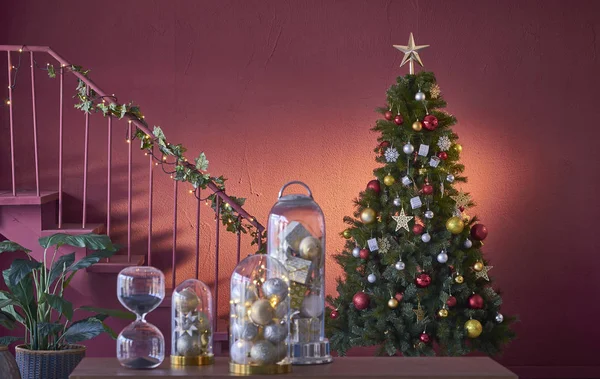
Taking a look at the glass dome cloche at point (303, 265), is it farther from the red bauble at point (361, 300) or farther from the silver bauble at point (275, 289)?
the red bauble at point (361, 300)

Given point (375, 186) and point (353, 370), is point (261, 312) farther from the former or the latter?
point (375, 186)

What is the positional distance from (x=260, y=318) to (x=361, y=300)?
7.30 feet

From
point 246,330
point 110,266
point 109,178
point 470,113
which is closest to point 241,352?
point 246,330

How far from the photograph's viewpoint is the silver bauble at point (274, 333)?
217 cm

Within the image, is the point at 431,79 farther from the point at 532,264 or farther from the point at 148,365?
the point at 148,365

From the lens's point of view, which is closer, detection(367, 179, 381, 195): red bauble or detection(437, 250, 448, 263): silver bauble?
detection(437, 250, 448, 263): silver bauble

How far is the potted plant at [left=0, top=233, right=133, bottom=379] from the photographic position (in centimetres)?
418

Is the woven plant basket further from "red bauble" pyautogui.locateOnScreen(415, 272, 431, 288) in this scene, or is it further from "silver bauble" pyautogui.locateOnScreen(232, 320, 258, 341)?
"silver bauble" pyautogui.locateOnScreen(232, 320, 258, 341)

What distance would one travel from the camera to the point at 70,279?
4434mm

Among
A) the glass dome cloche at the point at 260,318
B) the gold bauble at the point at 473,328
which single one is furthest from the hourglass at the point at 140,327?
the gold bauble at the point at 473,328

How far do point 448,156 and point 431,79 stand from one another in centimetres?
42

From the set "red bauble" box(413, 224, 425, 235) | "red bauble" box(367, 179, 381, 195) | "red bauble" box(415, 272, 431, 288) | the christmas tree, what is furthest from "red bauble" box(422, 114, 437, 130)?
"red bauble" box(415, 272, 431, 288)

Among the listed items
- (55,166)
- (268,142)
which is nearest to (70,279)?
(55,166)

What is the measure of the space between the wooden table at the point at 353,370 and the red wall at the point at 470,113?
325 centimetres
